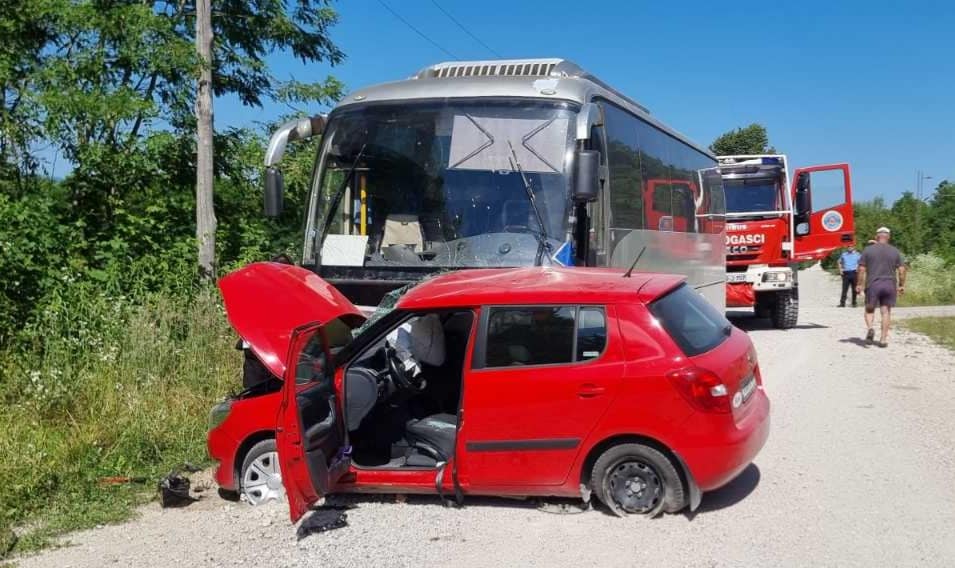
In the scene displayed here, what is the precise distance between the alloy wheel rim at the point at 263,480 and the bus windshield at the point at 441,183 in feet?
8.29

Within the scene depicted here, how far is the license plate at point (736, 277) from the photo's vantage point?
18203 millimetres

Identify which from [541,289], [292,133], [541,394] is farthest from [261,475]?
[292,133]

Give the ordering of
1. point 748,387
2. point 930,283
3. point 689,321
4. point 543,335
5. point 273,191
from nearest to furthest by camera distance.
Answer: point 543,335, point 689,321, point 748,387, point 273,191, point 930,283

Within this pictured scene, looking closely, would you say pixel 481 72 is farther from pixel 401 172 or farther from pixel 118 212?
pixel 118 212

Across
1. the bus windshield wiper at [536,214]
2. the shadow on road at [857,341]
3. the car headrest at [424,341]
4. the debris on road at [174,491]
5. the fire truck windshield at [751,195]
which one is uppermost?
the fire truck windshield at [751,195]

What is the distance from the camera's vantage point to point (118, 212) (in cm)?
1090

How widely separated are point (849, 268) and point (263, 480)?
21.2 meters

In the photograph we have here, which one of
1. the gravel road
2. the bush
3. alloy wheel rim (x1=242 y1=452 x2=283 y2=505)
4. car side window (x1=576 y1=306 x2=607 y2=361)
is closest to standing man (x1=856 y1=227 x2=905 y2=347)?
the gravel road

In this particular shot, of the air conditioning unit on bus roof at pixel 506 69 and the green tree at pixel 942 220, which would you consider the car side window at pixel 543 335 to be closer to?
the air conditioning unit on bus roof at pixel 506 69

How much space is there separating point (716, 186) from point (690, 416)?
38.9 ft

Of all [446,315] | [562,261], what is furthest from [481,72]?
[446,315]

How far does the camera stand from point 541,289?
5.98 meters

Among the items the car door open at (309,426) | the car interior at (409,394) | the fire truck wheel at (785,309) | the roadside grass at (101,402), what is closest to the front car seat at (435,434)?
the car interior at (409,394)

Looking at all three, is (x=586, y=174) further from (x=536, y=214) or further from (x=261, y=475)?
(x=261, y=475)
